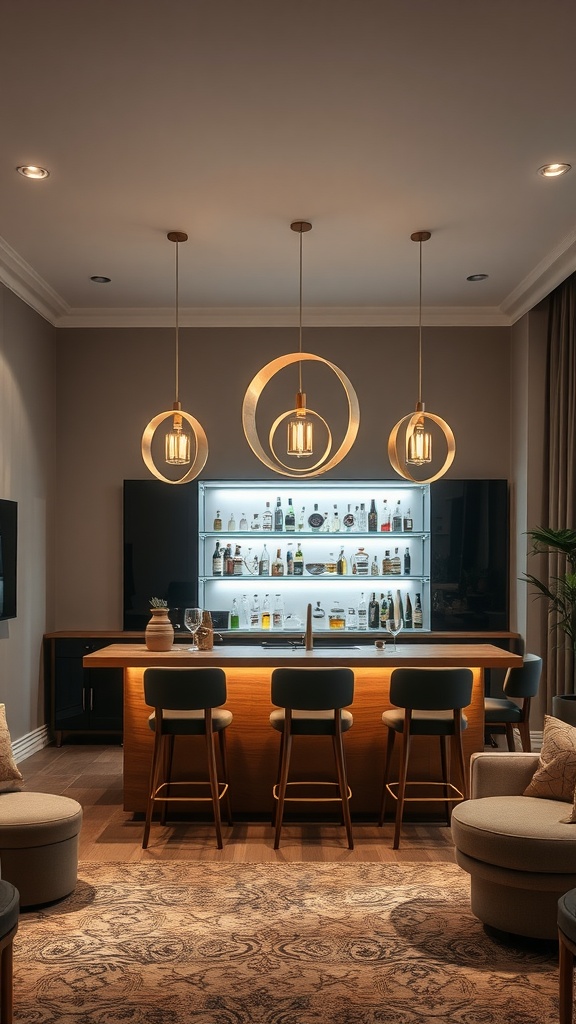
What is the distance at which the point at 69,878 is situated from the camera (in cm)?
367

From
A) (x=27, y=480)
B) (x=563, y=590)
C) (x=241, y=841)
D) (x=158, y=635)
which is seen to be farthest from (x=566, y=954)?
(x=27, y=480)

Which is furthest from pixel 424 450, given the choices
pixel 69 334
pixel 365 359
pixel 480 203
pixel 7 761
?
pixel 69 334

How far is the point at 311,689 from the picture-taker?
14.3 feet

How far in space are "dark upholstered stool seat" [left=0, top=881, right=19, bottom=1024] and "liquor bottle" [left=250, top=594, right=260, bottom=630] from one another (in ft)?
14.9

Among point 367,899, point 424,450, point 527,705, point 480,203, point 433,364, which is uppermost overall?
point 480,203

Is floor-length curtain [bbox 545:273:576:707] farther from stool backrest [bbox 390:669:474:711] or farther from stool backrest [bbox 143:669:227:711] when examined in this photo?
stool backrest [bbox 143:669:227:711]

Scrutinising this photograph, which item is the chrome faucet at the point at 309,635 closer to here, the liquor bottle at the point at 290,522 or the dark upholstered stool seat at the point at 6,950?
the liquor bottle at the point at 290,522

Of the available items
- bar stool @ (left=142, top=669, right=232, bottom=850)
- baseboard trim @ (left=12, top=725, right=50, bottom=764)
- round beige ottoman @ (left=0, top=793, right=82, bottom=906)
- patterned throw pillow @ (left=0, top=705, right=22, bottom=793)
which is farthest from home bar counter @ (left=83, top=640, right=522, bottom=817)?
baseboard trim @ (left=12, top=725, right=50, bottom=764)

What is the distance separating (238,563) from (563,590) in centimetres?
261

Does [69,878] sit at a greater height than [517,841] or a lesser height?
lesser

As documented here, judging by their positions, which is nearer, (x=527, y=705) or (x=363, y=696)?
(x=363, y=696)

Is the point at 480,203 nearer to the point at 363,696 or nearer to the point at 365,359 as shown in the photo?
the point at 365,359

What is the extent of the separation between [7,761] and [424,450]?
285 cm

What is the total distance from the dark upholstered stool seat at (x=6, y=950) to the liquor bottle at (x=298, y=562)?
180 inches
